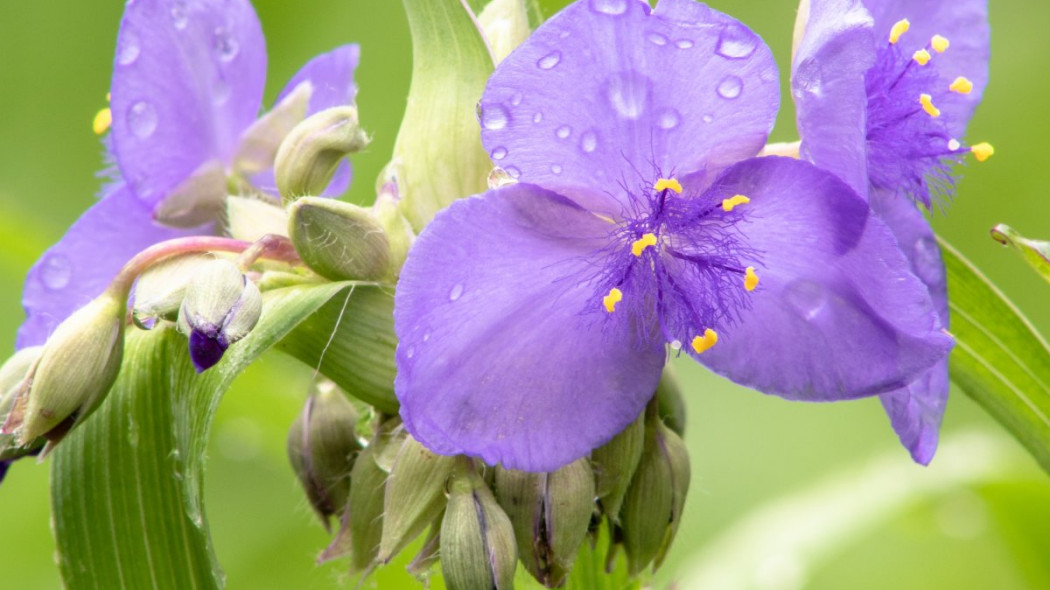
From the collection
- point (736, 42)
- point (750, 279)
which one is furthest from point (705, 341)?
point (736, 42)

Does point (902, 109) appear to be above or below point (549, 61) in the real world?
below

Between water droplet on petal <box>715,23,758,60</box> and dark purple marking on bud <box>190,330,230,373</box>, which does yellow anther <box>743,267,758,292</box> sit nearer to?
water droplet on petal <box>715,23,758,60</box>

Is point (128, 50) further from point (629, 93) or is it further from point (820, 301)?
point (820, 301)

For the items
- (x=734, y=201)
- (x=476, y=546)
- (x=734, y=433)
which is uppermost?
(x=734, y=201)

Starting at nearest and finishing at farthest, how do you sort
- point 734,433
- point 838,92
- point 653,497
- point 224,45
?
point 838,92 < point 653,497 < point 224,45 < point 734,433

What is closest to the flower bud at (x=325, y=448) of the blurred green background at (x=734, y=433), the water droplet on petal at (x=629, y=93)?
the blurred green background at (x=734, y=433)

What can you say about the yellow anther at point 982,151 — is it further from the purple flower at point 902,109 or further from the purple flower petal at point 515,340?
the purple flower petal at point 515,340

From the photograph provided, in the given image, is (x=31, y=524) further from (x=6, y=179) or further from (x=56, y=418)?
(x=56, y=418)
